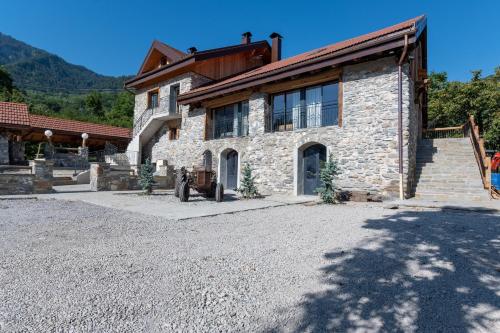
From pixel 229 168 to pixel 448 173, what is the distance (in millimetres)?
9264

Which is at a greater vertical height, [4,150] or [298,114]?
[298,114]

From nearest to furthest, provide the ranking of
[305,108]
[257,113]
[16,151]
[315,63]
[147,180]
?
[315,63] < [147,180] < [305,108] < [257,113] < [16,151]

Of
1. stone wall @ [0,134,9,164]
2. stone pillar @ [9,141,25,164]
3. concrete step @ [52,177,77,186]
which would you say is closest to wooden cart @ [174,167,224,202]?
concrete step @ [52,177,77,186]

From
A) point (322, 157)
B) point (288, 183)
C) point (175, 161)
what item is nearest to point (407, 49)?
point (322, 157)

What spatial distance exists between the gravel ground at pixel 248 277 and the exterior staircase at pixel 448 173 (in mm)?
4240

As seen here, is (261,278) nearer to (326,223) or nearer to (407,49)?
(326,223)

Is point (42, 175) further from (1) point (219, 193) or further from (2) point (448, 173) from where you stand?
(2) point (448, 173)

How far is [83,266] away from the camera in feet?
9.41

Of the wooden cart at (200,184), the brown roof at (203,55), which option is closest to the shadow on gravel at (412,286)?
the wooden cart at (200,184)

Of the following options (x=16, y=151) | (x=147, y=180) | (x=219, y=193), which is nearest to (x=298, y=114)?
(x=219, y=193)

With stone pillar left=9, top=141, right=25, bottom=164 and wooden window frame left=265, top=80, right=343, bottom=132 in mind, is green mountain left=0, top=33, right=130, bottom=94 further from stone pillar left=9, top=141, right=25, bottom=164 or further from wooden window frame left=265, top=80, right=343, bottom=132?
wooden window frame left=265, top=80, right=343, bottom=132

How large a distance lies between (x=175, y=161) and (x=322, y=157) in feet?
31.5

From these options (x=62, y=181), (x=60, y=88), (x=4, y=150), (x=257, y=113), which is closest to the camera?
(x=257, y=113)

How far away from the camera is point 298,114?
11.7 metres
